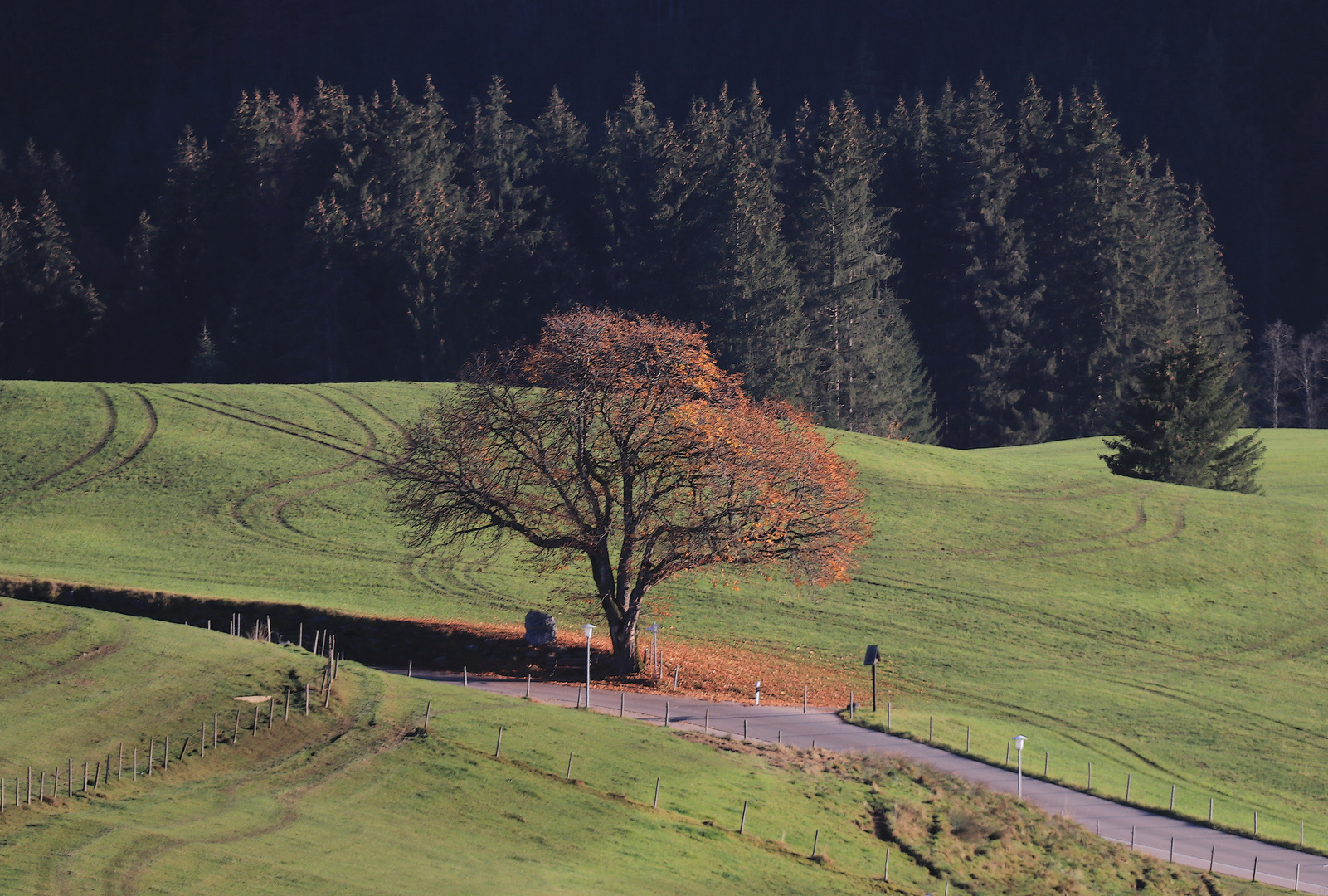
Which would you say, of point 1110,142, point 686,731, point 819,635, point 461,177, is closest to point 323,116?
point 461,177

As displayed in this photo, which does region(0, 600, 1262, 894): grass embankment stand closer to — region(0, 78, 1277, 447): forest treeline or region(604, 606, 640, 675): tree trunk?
region(604, 606, 640, 675): tree trunk

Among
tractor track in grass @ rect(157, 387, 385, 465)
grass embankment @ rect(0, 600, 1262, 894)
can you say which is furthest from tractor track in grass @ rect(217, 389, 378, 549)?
grass embankment @ rect(0, 600, 1262, 894)

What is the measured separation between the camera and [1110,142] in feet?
433

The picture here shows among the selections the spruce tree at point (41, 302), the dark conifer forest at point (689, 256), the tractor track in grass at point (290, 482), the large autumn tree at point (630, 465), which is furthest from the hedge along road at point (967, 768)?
the spruce tree at point (41, 302)

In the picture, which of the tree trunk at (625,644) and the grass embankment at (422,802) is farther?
the tree trunk at (625,644)

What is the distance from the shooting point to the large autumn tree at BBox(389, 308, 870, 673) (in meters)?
41.8

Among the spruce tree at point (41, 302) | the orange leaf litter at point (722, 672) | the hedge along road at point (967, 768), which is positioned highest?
the spruce tree at point (41, 302)

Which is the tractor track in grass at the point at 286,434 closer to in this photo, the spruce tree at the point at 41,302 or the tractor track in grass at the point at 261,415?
the tractor track in grass at the point at 261,415

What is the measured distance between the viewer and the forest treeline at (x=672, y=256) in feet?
373

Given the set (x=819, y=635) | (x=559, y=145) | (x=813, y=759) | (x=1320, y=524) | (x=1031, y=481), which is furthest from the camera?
(x=559, y=145)

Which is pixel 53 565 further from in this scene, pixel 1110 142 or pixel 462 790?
pixel 1110 142

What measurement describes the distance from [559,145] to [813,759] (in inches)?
4003

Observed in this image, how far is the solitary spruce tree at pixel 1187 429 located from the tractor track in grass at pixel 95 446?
183ft

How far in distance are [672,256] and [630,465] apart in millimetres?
78318
